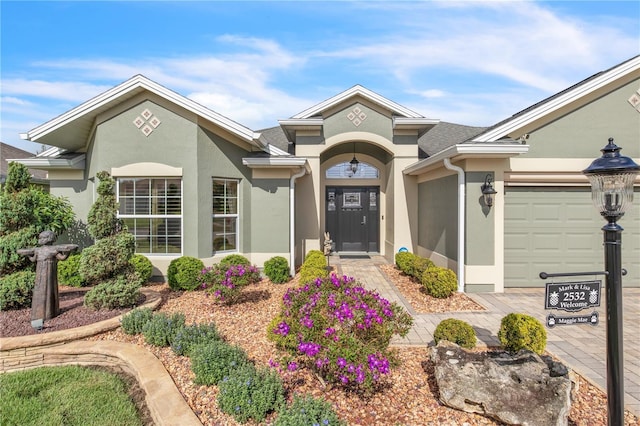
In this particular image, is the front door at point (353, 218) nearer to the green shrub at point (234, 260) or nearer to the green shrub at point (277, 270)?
the green shrub at point (277, 270)

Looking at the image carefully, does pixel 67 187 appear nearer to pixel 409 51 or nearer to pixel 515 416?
pixel 409 51

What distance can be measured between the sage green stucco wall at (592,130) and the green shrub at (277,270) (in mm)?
6312

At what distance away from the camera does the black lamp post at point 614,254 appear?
2423mm

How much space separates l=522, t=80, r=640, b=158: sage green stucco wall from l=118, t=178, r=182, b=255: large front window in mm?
8494

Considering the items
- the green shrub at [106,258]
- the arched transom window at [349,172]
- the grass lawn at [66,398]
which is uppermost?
the arched transom window at [349,172]

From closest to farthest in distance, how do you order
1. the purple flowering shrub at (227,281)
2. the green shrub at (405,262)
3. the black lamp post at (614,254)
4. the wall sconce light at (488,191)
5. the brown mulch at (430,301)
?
1. the black lamp post at (614,254)
2. the purple flowering shrub at (227,281)
3. the brown mulch at (430,301)
4. the wall sconce light at (488,191)
5. the green shrub at (405,262)

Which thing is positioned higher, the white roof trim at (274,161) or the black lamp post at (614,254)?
the white roof trim at (274,161)

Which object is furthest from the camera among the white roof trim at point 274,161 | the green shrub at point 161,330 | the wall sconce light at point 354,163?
the wall sconce light at point 354,163

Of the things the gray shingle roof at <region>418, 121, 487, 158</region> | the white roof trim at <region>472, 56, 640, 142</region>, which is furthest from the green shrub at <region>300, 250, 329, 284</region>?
the gray shingle roof at <region>418, 121, 487, 158</region>

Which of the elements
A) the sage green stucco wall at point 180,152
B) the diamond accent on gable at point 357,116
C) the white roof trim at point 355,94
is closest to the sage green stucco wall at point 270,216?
the sage green stucco wall at point 180,152

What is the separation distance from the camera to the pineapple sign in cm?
254

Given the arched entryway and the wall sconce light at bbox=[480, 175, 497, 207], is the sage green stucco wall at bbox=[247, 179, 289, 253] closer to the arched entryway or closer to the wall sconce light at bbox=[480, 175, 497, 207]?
the arched entryway

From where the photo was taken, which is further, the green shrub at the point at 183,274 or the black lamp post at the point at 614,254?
the green shrub at the point at 183,274

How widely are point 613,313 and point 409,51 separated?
726 cm
